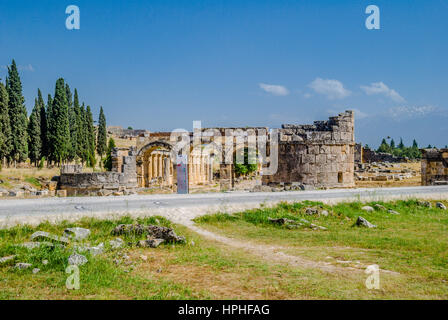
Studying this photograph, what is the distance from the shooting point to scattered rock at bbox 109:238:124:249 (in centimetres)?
730

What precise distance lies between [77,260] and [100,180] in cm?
1880

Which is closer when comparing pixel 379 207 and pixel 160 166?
pixel 379 207

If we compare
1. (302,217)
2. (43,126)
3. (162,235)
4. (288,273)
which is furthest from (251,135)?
(43,126)

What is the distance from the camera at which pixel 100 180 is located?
78.8ft

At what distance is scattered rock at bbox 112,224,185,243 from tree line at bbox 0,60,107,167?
102 feet

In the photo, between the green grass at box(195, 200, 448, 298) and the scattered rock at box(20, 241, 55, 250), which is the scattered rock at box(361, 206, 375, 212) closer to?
the green grass at box(195, 200, 448, 298)

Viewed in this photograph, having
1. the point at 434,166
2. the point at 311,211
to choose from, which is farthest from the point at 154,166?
the point at 311,211

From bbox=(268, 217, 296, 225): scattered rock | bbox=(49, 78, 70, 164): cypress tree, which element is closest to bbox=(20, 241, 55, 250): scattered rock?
bbox=(268, 217, 296, 225): scattered rock

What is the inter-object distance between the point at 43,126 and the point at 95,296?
140ft

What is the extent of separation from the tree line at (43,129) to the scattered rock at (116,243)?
104 feet

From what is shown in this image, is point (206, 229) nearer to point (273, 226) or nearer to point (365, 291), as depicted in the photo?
point (273, 226)

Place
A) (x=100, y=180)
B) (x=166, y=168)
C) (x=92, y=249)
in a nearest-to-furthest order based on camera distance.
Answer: (x=92, y=249)
(x=100, y=180)
(x=166, y=168)

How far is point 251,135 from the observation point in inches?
939

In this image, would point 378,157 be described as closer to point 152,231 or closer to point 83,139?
point 83,139
